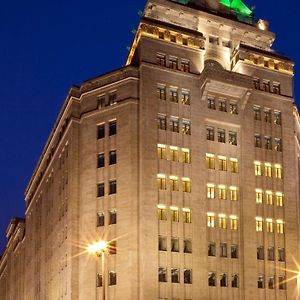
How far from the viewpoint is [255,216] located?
7212cm

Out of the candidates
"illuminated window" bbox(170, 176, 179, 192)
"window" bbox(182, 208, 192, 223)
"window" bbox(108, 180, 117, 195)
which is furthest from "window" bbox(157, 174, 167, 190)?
"window" bbox(108, 180, 117, 195)

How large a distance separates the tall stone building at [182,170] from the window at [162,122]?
12cm

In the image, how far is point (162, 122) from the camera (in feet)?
231

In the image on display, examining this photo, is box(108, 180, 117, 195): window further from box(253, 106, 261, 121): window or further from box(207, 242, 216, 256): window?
box(253, 106, 261, 121): window

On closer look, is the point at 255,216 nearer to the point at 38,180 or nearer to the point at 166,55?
the point at 166,55

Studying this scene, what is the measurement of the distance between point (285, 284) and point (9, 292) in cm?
7677

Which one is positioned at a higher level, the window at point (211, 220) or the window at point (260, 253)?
the window at point (211, 220)

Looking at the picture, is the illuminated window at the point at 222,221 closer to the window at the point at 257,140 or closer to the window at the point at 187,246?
the window at the point at 187,246

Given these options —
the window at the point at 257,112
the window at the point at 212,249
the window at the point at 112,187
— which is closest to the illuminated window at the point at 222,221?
the window at the point at 212,249

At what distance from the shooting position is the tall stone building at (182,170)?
6681 centimetres

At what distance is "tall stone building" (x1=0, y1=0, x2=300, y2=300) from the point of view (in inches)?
2630

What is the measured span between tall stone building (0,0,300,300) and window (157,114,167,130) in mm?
124

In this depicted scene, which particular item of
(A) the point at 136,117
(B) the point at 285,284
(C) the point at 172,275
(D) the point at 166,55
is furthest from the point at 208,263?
(D) the point at 166,55

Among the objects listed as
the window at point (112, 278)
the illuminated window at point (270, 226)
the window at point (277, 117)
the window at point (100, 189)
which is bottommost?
the window at point (112, 278)
